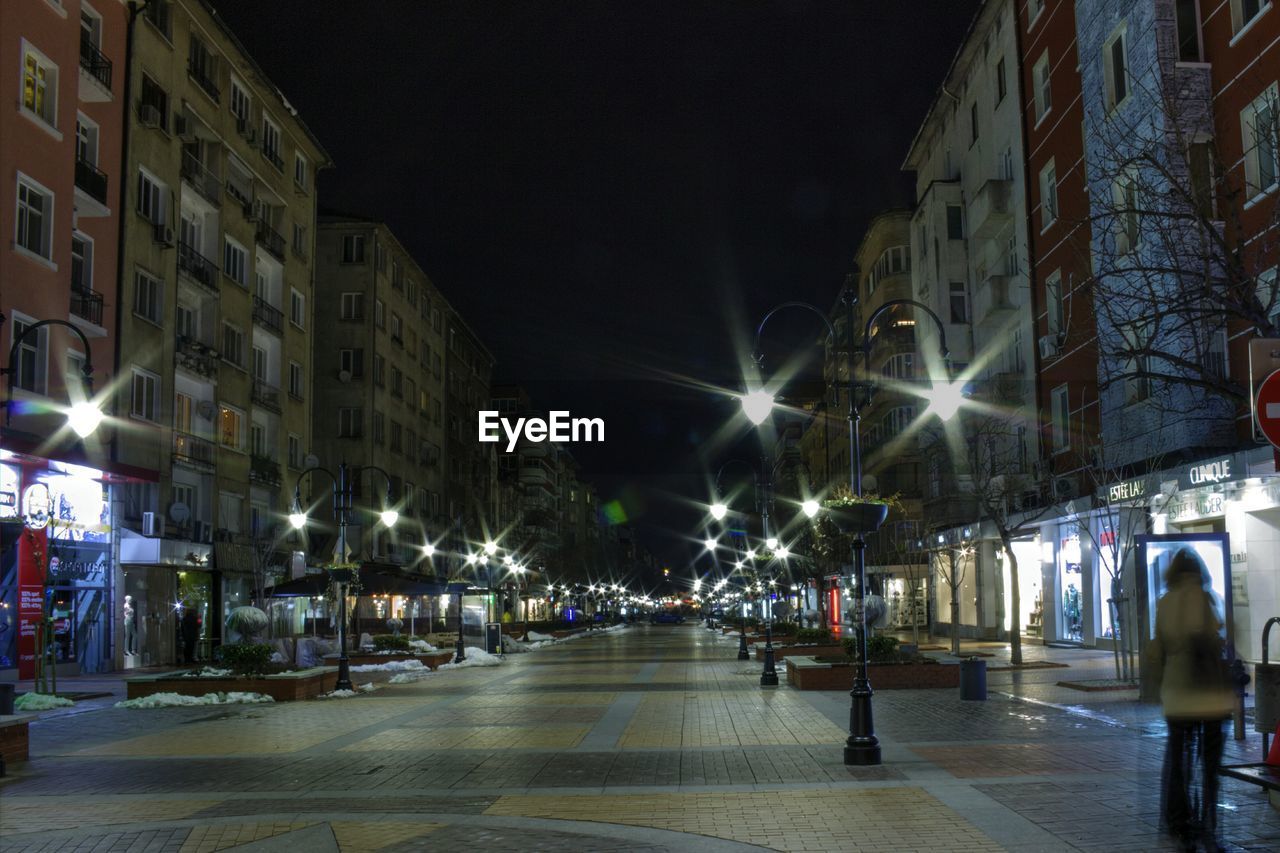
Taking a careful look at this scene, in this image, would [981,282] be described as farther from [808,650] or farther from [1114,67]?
[808,650]

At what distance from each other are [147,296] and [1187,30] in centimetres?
2921

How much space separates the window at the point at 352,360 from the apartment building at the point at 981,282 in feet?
92.3

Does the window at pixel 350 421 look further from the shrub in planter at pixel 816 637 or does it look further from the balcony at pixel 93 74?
the shrub in planter at pixel 816 637

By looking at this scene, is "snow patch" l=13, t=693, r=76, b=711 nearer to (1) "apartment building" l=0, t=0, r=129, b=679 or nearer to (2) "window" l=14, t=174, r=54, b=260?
(1) "apartment building" l=0, t=0, r=129, b=679

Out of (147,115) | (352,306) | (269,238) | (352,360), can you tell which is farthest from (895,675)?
(352,306)

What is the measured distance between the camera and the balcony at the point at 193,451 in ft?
133

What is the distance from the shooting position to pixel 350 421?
65125 mm

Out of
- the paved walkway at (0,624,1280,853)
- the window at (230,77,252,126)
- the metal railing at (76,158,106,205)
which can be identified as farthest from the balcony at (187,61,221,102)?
the paved walkway at (0,624,1280,853)

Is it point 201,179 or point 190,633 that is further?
point 201,179

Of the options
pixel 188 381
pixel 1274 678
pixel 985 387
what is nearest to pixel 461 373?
pixel 188 381

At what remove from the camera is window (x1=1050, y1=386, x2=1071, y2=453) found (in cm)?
3734

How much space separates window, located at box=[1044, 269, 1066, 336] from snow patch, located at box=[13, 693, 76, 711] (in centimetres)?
2529

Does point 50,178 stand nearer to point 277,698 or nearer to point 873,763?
point 277,698

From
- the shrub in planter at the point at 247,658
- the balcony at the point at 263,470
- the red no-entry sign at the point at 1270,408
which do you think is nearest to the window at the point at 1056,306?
the shrub in planter at the point at 247,658
